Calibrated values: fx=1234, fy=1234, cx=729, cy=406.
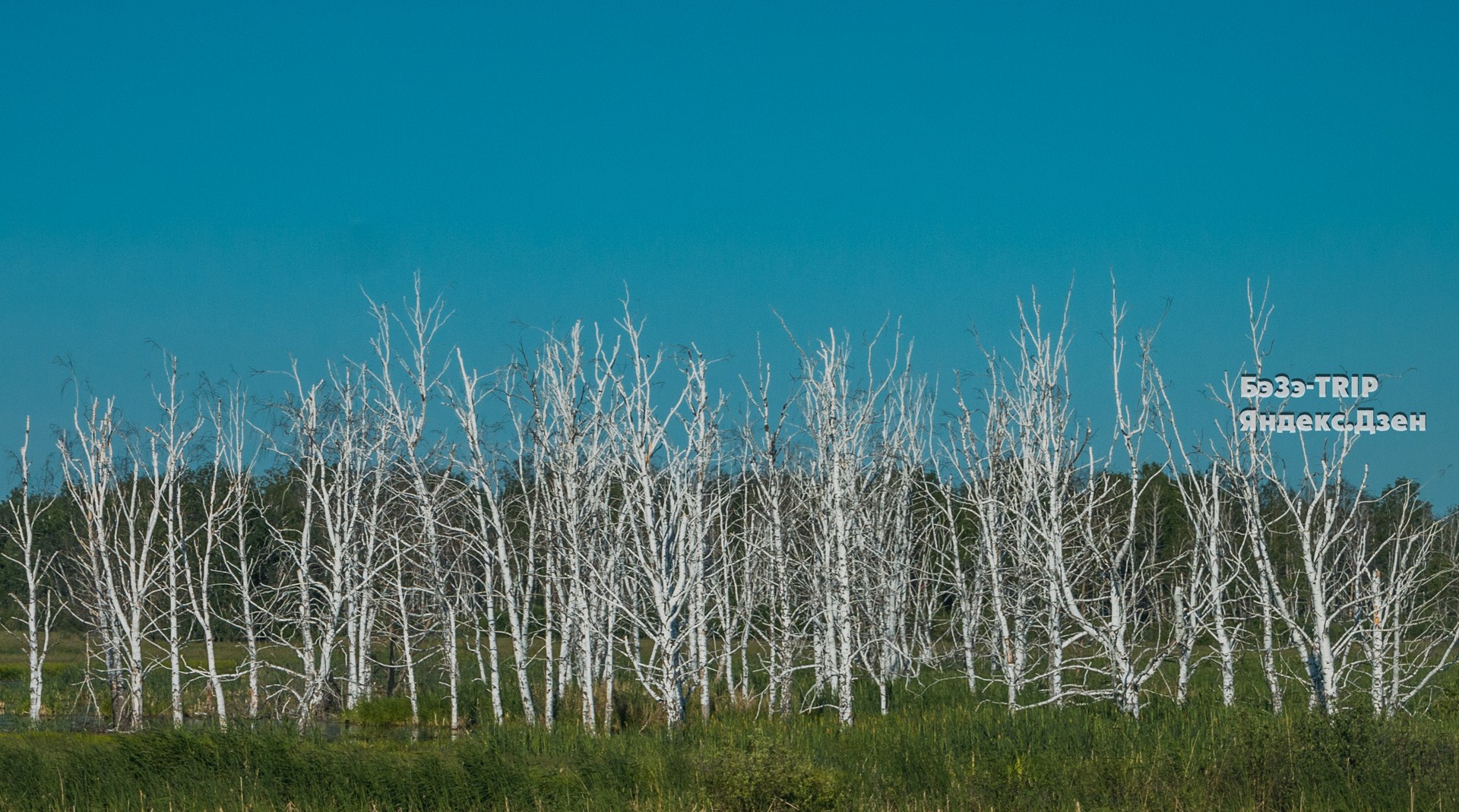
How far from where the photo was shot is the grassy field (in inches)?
395

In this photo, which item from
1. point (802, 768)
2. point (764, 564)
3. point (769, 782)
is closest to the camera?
point (769, 782)

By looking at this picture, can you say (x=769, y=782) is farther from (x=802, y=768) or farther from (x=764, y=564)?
(x=764, y=564)

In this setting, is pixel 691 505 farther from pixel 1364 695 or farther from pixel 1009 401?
pixel 1364 695

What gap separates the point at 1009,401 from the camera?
1482 cm

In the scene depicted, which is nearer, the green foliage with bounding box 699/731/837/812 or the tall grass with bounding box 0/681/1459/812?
the green foliage with bounding box 699/731/837/812

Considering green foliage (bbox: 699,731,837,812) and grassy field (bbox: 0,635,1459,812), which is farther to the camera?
grassy field (bbox: 0,635,1459,812)

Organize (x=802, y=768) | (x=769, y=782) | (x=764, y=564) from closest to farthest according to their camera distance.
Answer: (x=769, y=782)
(x=802, y=768)
(x=764, y=564)

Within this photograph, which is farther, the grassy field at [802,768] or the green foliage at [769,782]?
the grassy field at [802,768]

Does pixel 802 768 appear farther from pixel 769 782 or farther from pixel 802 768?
pixel 769 782

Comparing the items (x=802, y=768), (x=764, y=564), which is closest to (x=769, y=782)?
(x=802, y=768)

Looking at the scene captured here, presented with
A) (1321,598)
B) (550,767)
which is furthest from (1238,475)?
(550,767)

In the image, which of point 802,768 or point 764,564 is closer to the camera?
point 802,768

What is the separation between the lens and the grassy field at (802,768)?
1004 cm

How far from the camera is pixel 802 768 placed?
9.70 metres
